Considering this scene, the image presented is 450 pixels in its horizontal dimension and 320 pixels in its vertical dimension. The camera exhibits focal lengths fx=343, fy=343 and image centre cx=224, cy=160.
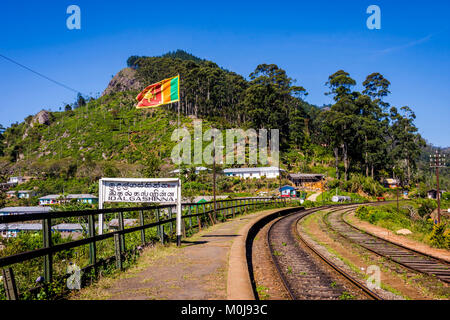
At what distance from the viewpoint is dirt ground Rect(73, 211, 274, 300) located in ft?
17.5

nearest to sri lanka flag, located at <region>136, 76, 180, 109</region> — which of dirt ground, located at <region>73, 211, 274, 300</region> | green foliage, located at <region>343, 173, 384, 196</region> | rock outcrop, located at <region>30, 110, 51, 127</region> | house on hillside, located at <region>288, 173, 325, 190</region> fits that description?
dirt ground, located at <region>73, 211, 274, 300</region>

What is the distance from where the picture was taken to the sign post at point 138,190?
28.9ft

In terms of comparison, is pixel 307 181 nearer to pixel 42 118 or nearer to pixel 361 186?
pixel 361 186

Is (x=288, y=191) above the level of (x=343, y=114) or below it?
below

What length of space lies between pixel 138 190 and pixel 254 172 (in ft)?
216

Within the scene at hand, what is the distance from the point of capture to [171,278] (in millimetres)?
6418

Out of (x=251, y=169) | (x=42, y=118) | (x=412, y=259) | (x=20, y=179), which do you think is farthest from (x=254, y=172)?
(x=42, y=118)

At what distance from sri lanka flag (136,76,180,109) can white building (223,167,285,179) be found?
57682 mm

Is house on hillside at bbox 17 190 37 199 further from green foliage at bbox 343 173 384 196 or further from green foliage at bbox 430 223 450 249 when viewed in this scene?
green foliage at bbox 430 223 450 249

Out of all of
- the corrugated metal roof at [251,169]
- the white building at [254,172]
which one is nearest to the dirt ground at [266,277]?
the white building at [254,172]

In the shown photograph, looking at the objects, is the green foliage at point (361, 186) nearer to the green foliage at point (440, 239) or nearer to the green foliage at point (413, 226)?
the green foliage at point (413, 226)

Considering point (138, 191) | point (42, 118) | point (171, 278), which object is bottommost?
point (171, 278)

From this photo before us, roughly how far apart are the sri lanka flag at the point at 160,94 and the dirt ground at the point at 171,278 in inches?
302
